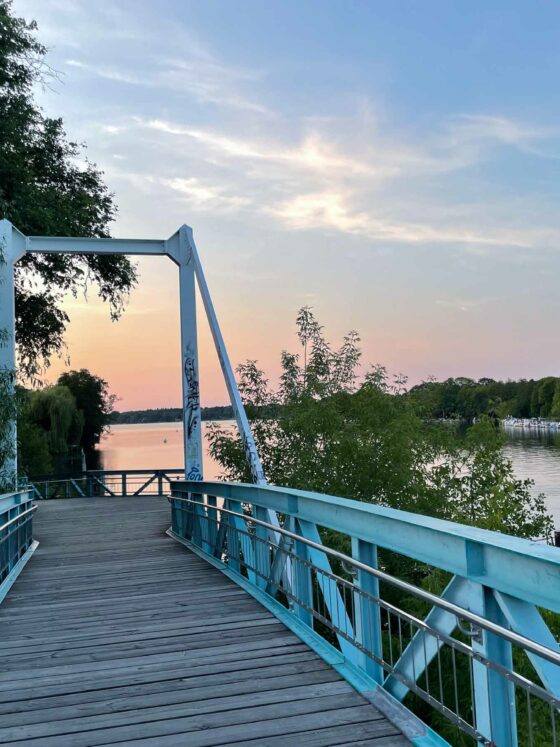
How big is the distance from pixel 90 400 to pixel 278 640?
238 feet

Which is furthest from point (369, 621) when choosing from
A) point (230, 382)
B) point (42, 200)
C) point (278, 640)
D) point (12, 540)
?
point (42, 200)

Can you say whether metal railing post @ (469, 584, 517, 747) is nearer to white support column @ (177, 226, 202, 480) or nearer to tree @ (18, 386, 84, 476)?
white support column @ (177, 226, 202, 480)

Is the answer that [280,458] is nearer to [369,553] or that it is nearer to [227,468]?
[227,468]

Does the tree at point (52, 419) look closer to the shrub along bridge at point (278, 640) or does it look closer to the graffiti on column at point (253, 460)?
the graffiti on column at point (253, 460)

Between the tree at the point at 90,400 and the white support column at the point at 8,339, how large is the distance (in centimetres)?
6036

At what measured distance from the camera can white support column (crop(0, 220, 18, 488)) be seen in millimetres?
12484

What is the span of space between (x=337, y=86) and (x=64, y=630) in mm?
14503

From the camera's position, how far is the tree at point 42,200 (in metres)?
17.6

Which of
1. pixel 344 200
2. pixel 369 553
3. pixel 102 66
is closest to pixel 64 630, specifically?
pixel 369 553

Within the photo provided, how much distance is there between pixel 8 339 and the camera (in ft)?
42.7

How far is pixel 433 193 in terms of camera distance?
2141 cm

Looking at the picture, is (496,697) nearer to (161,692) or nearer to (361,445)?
(161,692)

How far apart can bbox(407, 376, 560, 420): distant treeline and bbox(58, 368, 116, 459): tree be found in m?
36.9

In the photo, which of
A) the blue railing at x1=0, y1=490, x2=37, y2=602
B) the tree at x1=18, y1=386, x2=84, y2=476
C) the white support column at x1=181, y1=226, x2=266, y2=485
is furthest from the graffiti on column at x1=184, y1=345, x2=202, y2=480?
the tree at x1=18, y1=386, x2=84, y2=476
